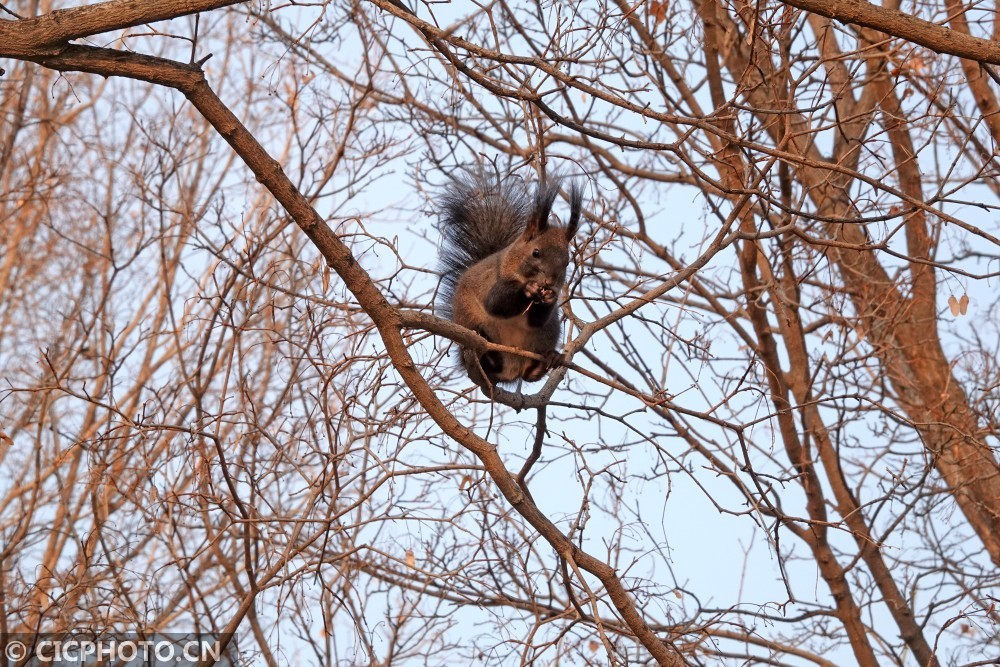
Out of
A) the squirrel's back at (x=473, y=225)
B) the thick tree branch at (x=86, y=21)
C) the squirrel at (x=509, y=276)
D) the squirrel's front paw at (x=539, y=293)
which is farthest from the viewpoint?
the squirrel's back at (x=473, y=225)

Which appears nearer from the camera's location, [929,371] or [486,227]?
[486,227]

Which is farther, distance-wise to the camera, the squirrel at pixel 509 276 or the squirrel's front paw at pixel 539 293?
the squirrel at pixel 509 276

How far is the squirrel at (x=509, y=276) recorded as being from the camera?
436cm

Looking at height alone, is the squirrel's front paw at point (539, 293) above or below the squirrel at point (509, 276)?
below

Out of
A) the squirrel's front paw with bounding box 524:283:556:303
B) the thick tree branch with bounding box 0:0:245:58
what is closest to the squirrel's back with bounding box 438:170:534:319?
the squirrel's front paw with bounding box 524:283:556:303

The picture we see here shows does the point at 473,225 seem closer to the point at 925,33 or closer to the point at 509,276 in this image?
the point at 509,276

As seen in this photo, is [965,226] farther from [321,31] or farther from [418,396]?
[321,31]

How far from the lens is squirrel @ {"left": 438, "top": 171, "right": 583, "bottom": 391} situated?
14.3 feet

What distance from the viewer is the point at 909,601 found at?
17.3ft

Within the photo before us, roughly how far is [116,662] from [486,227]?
2990mm

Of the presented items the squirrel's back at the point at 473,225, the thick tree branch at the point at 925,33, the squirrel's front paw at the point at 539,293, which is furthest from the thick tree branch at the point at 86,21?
the squirrel's back at the point at 473,225

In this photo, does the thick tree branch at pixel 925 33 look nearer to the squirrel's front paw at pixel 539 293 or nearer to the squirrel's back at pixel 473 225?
the squirrel's front paw at pixel 539 293

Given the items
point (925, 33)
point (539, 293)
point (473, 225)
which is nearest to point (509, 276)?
point (539, 293)

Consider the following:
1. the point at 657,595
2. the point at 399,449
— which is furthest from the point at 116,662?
the point at 657,595
